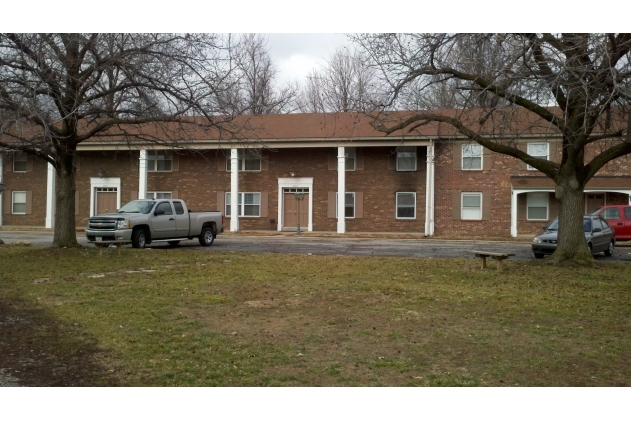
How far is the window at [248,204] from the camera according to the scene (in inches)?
1458

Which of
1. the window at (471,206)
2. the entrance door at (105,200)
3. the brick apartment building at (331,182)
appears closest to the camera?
the brick apartment building at (331,182)

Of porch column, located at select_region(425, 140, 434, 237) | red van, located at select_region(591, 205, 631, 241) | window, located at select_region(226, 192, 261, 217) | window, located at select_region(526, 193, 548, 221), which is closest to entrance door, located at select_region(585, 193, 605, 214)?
window, located at select_region(526, 193, 548, 221)

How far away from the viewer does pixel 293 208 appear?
36406 millimetres

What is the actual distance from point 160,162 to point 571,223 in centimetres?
2637

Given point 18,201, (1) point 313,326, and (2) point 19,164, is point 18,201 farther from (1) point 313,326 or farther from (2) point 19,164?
(1) point 313,326

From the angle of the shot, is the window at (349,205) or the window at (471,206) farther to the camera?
the window at (349,205)

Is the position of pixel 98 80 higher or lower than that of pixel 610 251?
higher

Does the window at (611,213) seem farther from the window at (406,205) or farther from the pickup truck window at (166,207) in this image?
the pickup truck window at (166,207)

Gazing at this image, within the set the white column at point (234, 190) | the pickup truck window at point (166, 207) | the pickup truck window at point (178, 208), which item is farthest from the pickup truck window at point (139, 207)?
the white column at point (234, 190)

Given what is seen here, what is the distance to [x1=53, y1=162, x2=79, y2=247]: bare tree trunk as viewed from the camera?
19.5 meters

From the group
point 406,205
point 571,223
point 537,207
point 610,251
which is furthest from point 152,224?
point 537,207

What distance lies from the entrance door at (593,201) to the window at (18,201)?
104ft

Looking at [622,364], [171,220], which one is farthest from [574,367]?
[171,220]

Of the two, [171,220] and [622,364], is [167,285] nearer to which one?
[622,364]
